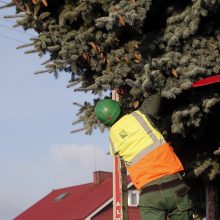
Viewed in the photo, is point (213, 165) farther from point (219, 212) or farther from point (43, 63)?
point (43, 63)

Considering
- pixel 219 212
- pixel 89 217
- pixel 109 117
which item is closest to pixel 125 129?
pixel 109 117

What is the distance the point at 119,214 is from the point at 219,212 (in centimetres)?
159

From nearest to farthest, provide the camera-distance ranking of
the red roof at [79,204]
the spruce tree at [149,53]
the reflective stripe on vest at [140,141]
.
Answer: the reflective stripe on vest at [140,141], the spruce tree at [149,53], the red roof at [79,204]

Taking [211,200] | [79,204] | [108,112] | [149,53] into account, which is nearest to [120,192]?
[211,200]

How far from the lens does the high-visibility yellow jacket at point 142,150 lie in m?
5.51

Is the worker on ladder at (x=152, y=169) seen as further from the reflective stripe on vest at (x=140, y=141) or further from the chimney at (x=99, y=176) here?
the chimney at (x=99, y=176)

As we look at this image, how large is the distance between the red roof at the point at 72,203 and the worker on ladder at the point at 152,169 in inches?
1025

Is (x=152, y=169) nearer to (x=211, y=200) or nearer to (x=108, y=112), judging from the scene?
(x=108, y=112)

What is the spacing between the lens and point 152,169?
550cm

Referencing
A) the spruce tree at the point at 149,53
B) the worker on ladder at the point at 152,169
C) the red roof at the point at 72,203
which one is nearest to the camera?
the worker on ladder at the point at 152,169

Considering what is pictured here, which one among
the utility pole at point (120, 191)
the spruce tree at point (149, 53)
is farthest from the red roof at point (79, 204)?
the spruce tree at point (149, 53)

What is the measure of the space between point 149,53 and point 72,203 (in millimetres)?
28672

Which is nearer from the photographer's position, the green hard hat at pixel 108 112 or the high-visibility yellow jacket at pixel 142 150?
the high-visibility yellow jacket at pixel 142 150

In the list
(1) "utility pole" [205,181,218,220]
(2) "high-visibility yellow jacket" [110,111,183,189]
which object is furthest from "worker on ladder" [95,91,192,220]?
(1) "utility pole" [205,181,218,220]
